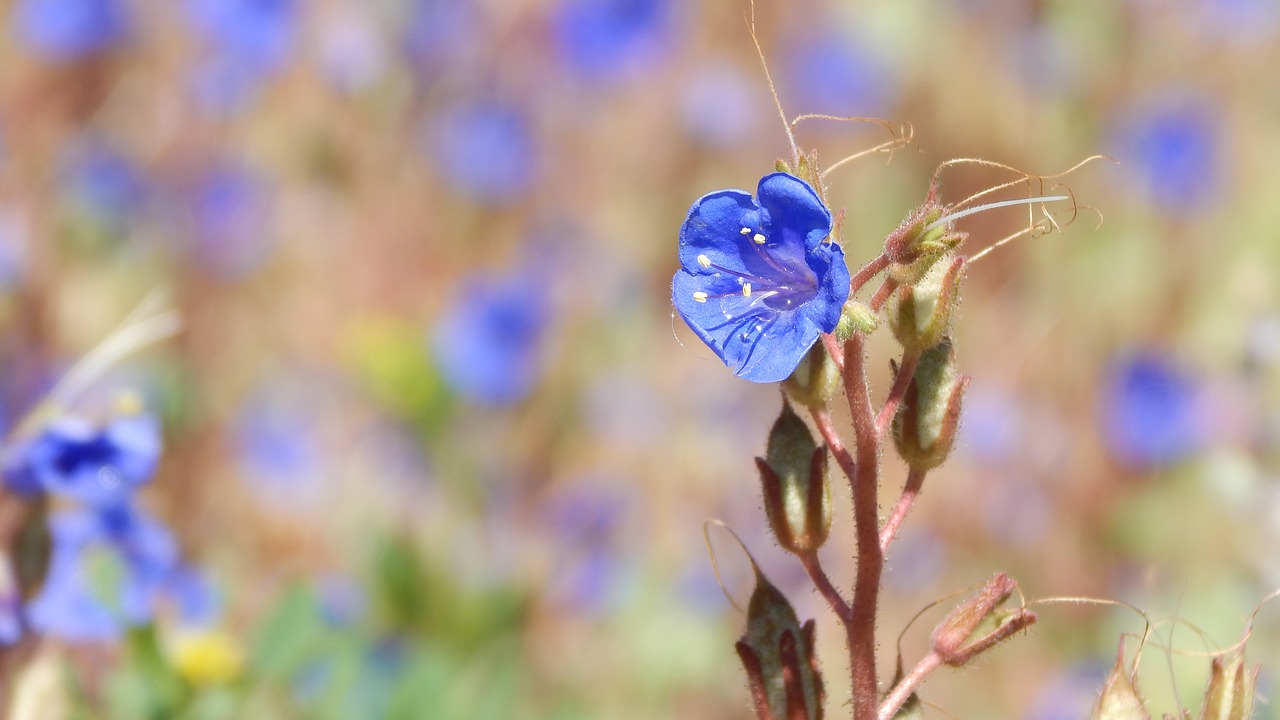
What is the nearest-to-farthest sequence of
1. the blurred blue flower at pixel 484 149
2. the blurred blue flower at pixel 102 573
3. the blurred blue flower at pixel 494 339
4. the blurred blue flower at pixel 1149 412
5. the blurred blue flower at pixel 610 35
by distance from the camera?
1. the blurred blue flower at pixel 102 573
2. the blurred blue flower at pixel 494 339
3. the blurred blue flower at pixel 1149 412
4. the blurred blue flower at pixel 484 149
5. the blurred blue flower at pixel 610 35

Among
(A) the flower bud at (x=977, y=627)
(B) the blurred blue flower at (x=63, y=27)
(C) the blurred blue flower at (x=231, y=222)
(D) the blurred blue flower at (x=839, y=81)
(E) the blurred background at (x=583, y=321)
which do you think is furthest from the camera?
(D) the blurred blue flower at (x=839, y=81)

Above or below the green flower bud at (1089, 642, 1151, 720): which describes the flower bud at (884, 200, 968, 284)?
above

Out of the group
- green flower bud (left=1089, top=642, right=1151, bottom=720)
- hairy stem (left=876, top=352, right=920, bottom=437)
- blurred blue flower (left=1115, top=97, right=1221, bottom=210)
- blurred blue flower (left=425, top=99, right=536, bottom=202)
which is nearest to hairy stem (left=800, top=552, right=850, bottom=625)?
hairy stem (left=876, top=352, right=920, bottom=437)

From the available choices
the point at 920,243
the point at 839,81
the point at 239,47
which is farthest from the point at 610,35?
the point at 920,243

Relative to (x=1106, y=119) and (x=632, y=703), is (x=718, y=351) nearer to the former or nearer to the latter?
(x=632, y=703)

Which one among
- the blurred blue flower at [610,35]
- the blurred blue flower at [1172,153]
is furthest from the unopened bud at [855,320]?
the blurred blue flower at [610,35]

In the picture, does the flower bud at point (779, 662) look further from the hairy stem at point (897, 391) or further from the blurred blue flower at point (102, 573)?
the blurred blue flower at point (102, 573)

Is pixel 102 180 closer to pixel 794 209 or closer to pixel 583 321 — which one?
pixel 583 321

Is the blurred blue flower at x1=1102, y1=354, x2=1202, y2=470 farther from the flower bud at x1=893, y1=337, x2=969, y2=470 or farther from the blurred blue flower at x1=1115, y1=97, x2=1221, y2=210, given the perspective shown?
the flower bud at x1=893, y1=337, x2=969, y2=470
